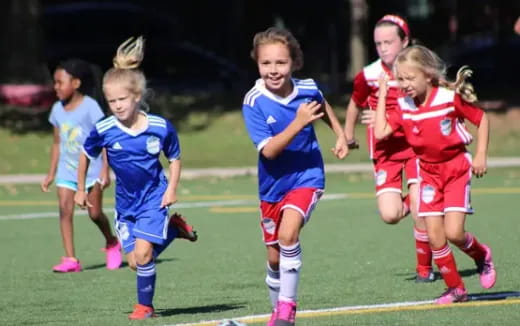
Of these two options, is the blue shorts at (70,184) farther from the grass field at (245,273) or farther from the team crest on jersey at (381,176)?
the team crest on jersey at (381,176)

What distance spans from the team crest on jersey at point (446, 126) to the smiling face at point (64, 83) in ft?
13.3

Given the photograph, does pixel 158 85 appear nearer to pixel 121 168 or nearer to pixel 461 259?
pixel 461 259

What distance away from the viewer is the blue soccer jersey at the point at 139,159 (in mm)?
9266

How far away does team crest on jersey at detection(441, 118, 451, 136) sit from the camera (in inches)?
365

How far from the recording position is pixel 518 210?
16375 mm

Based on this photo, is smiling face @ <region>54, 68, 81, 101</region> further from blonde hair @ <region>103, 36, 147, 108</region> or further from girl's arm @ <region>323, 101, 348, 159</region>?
girl's arm @ <region>323, 101, 348, 159</region>

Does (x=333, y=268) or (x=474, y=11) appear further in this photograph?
(x=474, y=11)

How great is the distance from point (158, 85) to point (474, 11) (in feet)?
31.6

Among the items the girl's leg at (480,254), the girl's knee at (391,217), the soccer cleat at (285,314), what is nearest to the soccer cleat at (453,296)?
the girl's leg at (480,254)

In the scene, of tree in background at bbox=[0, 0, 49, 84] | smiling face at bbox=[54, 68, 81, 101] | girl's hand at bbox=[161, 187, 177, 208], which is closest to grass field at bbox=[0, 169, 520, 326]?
girl's hand at bbox=[161, 187, 177, 208]

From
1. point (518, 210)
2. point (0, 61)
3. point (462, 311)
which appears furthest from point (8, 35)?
point (462, 311)

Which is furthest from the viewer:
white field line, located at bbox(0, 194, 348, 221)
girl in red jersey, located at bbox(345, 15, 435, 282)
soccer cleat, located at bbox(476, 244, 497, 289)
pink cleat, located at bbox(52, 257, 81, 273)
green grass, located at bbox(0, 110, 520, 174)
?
green grass, located at bbox(0, 110, 520, 174)

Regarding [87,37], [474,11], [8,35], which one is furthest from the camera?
[87,37]

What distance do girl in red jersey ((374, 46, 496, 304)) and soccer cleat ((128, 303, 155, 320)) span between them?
184 cm
